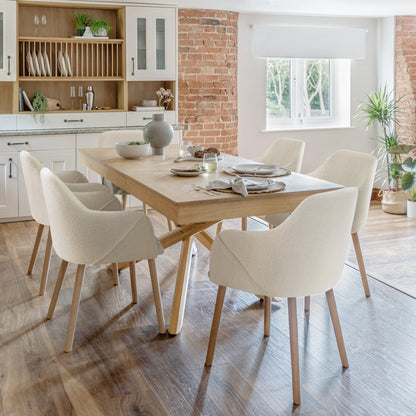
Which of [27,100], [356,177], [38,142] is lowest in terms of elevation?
[356,177]

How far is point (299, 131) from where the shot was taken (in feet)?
24.3

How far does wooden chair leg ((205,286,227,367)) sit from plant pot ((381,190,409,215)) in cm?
440

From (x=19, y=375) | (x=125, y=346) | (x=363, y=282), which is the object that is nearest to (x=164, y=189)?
(x=125, y=346)

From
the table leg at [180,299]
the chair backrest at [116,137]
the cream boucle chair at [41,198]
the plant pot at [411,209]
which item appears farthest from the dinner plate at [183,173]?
the plant pot at [411,209]

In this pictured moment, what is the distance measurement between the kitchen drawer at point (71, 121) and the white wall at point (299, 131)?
59.3 inches

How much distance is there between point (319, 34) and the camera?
23.7 ft

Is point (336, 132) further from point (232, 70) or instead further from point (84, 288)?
point (84, 288)

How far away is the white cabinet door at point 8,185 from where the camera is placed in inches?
226

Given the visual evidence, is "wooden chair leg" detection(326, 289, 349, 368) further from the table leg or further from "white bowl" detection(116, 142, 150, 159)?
"white bowl" detection(116, 142, 150, 159)

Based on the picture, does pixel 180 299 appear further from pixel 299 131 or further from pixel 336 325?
pixel 299 131

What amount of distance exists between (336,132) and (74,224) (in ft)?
17.5

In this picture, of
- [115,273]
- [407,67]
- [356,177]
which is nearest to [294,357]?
[356,177]

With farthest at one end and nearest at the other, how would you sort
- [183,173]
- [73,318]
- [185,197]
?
[183,173] → [73,318] → [185,197]

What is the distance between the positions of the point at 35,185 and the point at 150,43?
122 inches
